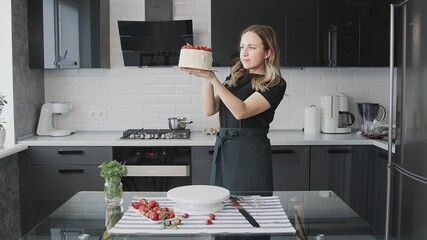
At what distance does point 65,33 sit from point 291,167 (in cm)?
209

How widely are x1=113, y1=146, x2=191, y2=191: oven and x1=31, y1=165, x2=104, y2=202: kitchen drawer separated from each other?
9.0 inches

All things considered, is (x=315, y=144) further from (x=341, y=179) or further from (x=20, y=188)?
(x=20, y=188)

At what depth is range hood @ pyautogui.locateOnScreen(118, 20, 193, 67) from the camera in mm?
3812

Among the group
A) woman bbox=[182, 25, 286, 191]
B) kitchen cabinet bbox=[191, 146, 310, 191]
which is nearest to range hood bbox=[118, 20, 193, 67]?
kitchen cabinet bbox=[191, 146, 310, 191]

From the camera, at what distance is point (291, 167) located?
365 cm

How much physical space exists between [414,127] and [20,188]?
2.85 meters

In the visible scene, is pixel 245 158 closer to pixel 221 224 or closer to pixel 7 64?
pixel 221 224

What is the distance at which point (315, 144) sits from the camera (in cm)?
362

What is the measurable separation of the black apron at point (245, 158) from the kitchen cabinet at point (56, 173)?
157 centimetres

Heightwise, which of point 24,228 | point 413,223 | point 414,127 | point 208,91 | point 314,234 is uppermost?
point 208,91

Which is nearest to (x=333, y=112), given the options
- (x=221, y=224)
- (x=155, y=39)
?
(x=155, y=39)

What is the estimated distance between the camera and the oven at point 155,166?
363cm

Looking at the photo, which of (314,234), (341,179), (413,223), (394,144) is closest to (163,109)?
(341,179)

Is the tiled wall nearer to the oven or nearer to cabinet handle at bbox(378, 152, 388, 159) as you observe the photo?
the oven
